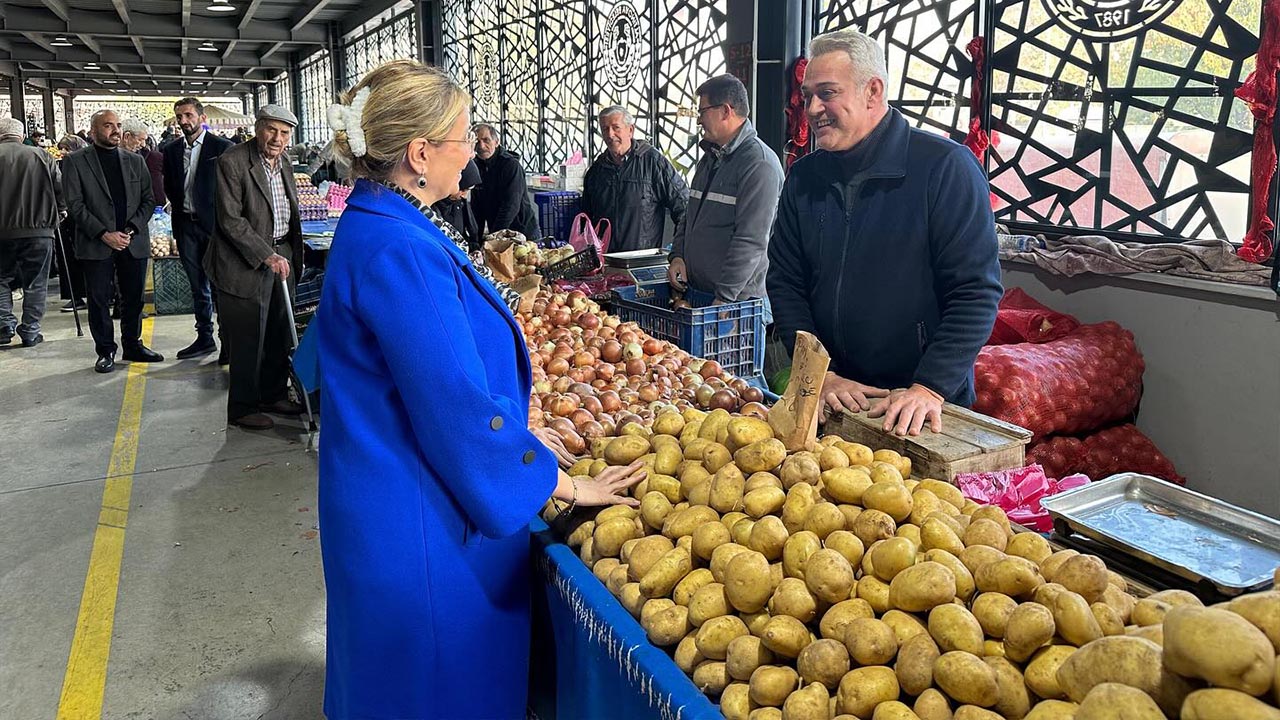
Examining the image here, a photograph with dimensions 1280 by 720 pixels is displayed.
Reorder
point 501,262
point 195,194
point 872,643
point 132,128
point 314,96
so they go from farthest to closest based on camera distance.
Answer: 1. point 314,96
2. point 132,128
3. point 195,194
4. point 501,262
5. point 872,643

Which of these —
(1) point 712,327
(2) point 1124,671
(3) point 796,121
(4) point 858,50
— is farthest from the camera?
(3) point 796,121

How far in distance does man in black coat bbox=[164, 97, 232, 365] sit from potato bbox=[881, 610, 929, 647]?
6.69 m

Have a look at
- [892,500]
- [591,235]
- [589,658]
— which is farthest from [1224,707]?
[591,235]

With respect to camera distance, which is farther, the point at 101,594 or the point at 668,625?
the point at 101,594

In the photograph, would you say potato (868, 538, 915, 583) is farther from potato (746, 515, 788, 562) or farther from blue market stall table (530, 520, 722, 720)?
blue market stall table (530, 520, 722, 720)

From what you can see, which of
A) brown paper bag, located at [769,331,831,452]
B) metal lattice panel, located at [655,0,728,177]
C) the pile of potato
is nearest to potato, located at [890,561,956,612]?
the pile of potato

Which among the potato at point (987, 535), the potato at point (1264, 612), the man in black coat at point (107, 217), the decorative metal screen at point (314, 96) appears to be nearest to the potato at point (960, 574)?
the potato at point (987, 535)

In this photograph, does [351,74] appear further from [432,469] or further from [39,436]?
[432,469]

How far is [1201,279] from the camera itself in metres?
4.15

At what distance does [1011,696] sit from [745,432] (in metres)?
0.88

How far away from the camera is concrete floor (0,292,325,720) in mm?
3215

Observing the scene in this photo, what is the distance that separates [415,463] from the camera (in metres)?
1.79

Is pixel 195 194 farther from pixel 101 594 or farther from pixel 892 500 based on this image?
pixel 892 500

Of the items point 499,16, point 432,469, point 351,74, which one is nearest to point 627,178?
point 432,469
